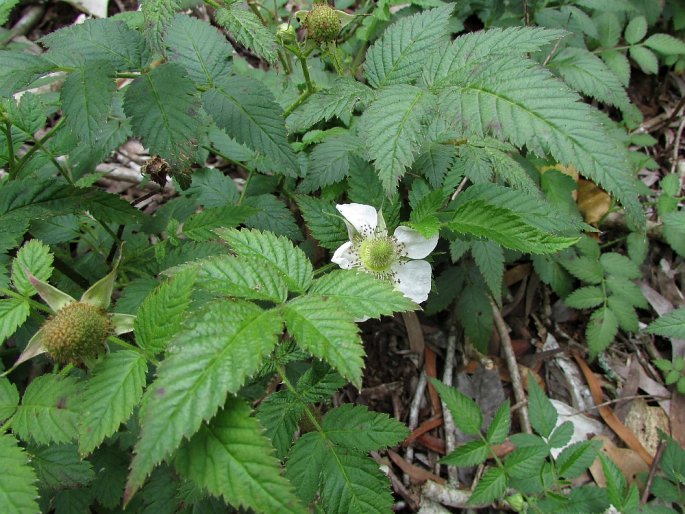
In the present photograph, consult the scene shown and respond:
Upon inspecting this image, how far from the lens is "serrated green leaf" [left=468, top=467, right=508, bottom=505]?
1.83 meters

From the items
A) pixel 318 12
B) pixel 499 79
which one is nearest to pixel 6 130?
pixel 318 12

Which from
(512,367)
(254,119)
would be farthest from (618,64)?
(254,119)

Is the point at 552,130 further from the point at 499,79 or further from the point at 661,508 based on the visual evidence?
the point at 661,508

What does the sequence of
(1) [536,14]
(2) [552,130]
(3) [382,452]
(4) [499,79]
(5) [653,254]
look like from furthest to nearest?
(5) [653,254], (1) [536,14], (3) [382,452], (4) [499,79], (2) [552,130]

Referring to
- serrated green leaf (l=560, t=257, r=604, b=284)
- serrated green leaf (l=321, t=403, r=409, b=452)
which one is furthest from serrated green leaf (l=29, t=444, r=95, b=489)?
serrated green leaf (l=560, t=257, r=604, b=284)

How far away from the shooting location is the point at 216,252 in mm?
1717

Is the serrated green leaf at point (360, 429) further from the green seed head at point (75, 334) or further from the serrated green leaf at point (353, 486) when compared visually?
the green seed head at point (75, 334)

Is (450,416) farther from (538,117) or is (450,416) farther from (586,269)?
(538,117)

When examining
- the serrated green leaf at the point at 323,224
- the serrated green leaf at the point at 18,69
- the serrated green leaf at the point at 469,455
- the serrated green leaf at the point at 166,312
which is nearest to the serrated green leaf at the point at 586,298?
the serrated green leaf at the point at 469,455

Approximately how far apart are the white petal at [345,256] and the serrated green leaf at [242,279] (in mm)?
356

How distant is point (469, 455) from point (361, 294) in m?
1.03

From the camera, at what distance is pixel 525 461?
190cm

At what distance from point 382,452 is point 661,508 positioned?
1126 millimetres

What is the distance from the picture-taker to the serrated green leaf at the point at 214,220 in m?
Result: 1.79
